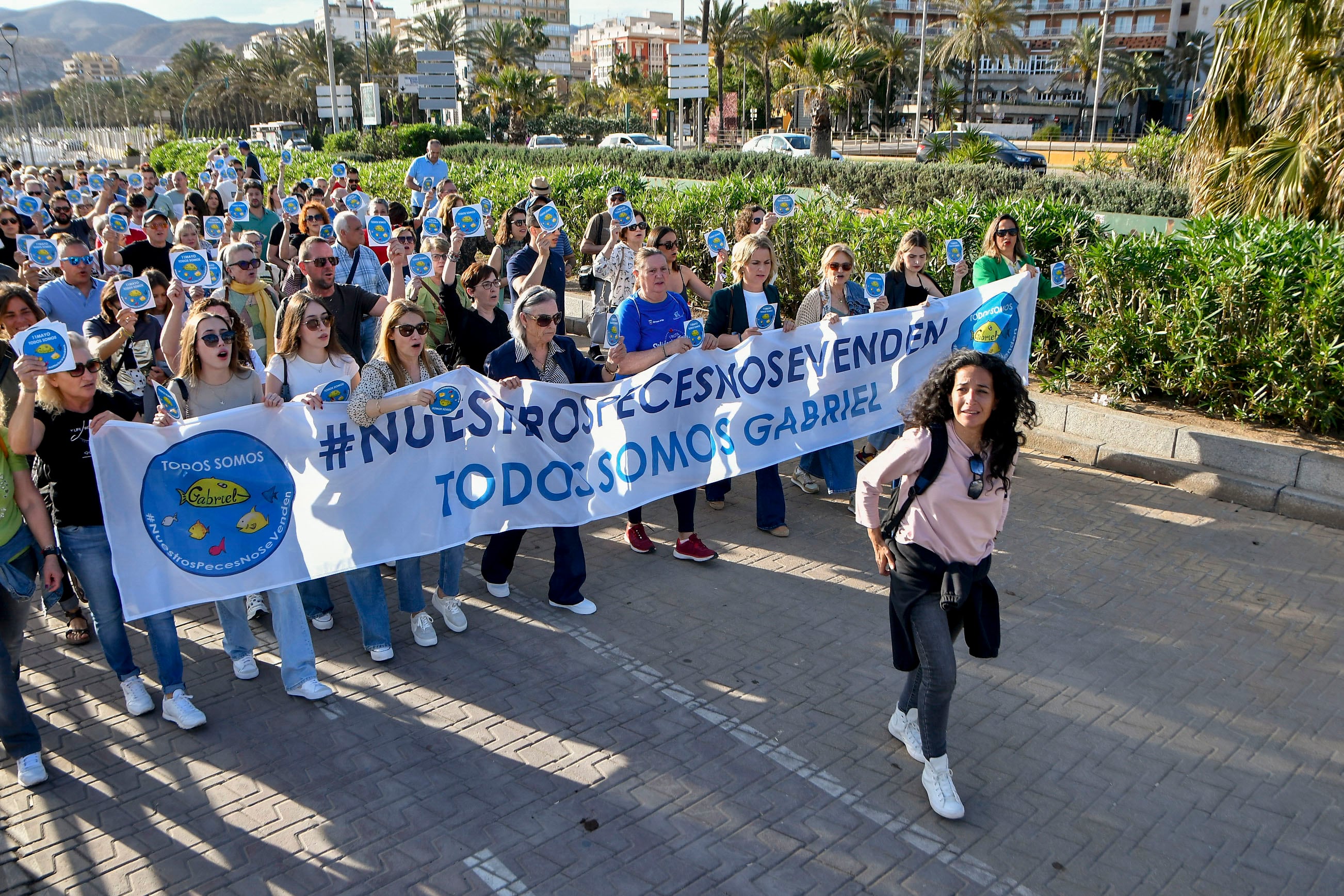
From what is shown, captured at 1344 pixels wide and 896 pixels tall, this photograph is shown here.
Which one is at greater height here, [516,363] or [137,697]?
[516,363]

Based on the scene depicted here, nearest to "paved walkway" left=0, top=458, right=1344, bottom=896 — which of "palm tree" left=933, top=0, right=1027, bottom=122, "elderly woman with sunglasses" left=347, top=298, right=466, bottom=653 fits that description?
"elderly woman with sunglasses" left=347, top=298, right=466, bottom=653

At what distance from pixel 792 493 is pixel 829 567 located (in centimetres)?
133

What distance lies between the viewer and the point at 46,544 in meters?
4.18

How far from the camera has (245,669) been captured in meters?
4.92

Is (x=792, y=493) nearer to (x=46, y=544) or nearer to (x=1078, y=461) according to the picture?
(x=1078, y=461)

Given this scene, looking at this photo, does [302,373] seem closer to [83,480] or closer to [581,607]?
[83,480]

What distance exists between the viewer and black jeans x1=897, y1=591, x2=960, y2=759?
3.87 m

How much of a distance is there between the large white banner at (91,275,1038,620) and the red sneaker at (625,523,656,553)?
64 cm

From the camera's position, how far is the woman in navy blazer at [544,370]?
535 cm

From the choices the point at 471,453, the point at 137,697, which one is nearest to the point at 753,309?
the point at 471,453

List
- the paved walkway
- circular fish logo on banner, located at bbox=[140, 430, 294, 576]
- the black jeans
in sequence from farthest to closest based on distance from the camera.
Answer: circular fish logo on banner, located at bbox=[140, 430, 294, 576], the black jeans, the paved walkway

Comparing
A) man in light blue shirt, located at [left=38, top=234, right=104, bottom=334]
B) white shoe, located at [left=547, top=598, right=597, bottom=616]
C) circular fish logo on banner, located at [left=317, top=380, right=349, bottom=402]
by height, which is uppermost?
man in light blue shirt, located at [left=38, top=234, right=104, bottom=334]

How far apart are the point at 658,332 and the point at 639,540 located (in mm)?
1319

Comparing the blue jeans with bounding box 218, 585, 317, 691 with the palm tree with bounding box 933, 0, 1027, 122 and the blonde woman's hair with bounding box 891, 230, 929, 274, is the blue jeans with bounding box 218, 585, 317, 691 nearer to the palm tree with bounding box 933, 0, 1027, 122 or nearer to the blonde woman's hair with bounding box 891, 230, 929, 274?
the blonde woman's hair with bounding box 891, 230, 929, 274
